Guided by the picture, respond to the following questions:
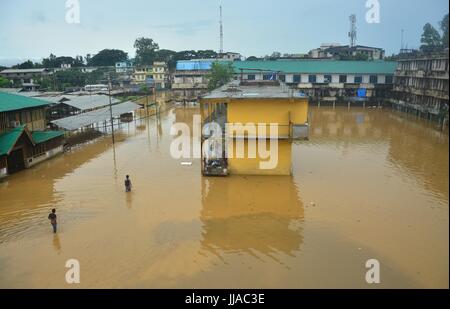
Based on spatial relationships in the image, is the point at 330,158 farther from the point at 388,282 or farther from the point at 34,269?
the point at 34,269

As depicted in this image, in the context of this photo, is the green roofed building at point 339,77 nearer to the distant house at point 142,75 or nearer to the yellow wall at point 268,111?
the distant house at point 142,75

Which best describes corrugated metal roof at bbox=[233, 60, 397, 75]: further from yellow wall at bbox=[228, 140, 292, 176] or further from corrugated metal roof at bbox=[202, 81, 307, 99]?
yellow wall at bbox=[228, 140, 292, 176]

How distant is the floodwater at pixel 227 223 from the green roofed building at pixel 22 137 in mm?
991

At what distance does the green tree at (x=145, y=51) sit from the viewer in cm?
10450

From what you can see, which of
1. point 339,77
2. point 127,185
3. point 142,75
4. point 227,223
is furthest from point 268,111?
point 142,75

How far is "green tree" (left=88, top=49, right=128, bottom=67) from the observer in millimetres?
110188

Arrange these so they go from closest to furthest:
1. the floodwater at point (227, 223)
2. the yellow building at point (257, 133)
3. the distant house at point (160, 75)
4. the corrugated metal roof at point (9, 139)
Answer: the floodwater at point (227, 223)
the yellow building at point (257, 133)
the corrugated metal roof at point (9, 139)
the distant house at point (160, 75)

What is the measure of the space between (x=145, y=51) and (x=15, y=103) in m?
83.1

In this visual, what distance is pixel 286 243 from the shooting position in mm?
13227

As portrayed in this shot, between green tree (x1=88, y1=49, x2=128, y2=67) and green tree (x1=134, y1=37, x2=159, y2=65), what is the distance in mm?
8088

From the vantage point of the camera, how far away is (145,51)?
343 ft

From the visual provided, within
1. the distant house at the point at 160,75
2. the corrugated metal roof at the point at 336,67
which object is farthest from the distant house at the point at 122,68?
the corrugated metal roof at the point at 336,67
